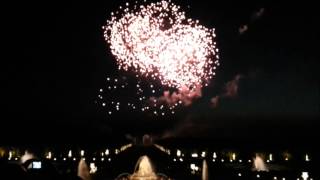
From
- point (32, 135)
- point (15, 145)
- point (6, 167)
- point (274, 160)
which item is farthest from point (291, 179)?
point (32, 135)

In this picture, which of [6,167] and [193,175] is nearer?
[6,167]

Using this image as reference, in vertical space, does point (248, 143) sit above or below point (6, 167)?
above

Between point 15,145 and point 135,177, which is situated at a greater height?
point 15,145

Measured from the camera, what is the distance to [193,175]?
152 feet

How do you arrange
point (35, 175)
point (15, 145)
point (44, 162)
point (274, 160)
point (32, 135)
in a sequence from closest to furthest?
point (35, 175) → point (44, 162) → point (274, 160) → point (15, 145) → point (32, 135)

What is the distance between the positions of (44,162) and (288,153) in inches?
2335

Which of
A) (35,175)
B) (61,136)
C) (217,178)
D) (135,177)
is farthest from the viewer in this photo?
(61,136)

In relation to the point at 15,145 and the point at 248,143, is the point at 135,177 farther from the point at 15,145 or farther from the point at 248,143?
the point at 248,143

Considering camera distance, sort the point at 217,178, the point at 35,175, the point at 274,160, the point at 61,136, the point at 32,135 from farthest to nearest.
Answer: the point at 61,136 < the point at 32,135 < the point at 274,160 < the point at 217,178 < the point at 35,175

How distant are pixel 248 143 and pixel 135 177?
89.3 m

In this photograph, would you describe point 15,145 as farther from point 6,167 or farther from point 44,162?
point 6,167

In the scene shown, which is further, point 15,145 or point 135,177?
point 15,145

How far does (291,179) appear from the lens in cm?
4350

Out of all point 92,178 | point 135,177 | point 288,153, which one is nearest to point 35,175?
point 135,177
